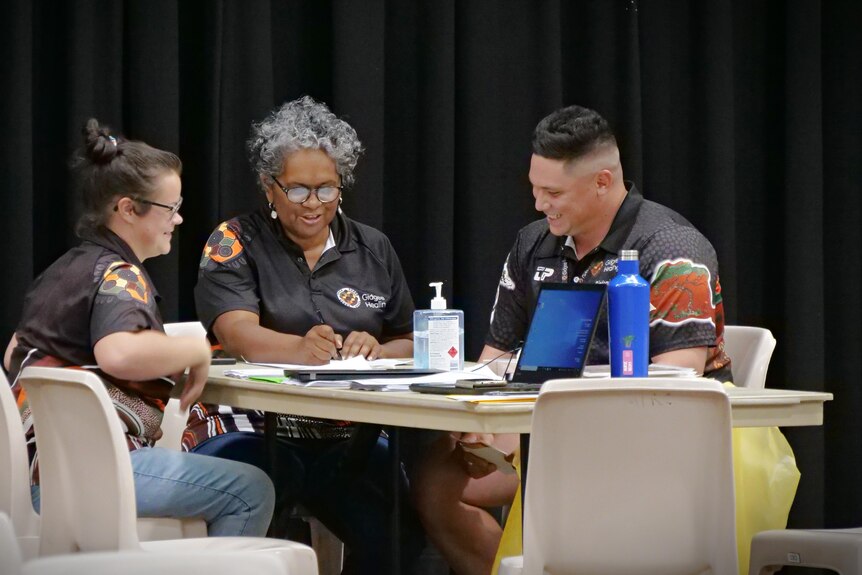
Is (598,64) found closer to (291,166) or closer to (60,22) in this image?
(291,166)

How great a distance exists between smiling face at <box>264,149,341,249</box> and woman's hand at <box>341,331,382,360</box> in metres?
0.36

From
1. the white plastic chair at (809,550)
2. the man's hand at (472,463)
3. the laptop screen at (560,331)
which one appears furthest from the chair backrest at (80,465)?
the white plastic chair at (809,550)

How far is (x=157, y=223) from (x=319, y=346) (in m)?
0.47

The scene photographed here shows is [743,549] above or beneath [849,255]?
beneath

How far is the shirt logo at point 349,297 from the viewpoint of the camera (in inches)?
127

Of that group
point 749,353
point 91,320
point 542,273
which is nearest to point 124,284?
point 91,320

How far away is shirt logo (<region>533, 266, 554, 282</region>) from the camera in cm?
298

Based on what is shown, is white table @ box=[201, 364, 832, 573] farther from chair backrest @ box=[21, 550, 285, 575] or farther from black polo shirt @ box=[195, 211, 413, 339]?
black polo shirt @ box=[195, 211, 413, 339]

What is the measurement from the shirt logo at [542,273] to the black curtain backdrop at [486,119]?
0.93m

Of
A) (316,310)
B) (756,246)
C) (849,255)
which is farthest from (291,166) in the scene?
(849,255)

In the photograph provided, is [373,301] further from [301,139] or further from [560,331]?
[560,331]

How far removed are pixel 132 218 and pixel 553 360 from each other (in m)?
1.03

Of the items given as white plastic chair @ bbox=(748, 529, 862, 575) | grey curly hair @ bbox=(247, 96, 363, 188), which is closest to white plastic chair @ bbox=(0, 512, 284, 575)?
white plastic chair @ bbox=(748, 529, 862, 575)

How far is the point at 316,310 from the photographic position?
10.4ft
